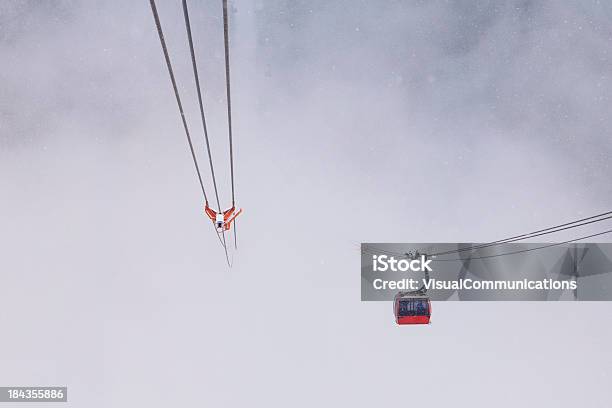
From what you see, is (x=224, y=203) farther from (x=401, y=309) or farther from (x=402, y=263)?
(x=401, y=309)

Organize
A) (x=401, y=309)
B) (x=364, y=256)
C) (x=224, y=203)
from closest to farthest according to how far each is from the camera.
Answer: (x=401, y=309) < (x=364, y=256) < (x=224, y=203)

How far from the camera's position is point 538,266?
618 inches

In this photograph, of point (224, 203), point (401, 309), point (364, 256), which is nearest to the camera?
point (401, 309)

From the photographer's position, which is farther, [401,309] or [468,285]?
[468,285]

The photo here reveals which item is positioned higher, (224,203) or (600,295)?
(224,203)

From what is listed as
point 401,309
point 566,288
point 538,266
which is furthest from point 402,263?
point 566,288

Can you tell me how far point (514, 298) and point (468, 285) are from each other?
1650 millimetres

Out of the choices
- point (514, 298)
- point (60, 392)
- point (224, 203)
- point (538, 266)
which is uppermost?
point (224, 203)

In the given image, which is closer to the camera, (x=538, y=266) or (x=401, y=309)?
(x=401, y=309)

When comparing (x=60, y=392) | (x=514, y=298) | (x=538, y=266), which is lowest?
(x=60, y=392)

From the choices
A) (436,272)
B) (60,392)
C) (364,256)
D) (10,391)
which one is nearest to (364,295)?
(364,256)

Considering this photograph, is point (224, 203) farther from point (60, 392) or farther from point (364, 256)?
point (60, 392)

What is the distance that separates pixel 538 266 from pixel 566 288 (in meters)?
1.23

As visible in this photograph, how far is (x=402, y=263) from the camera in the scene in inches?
614
